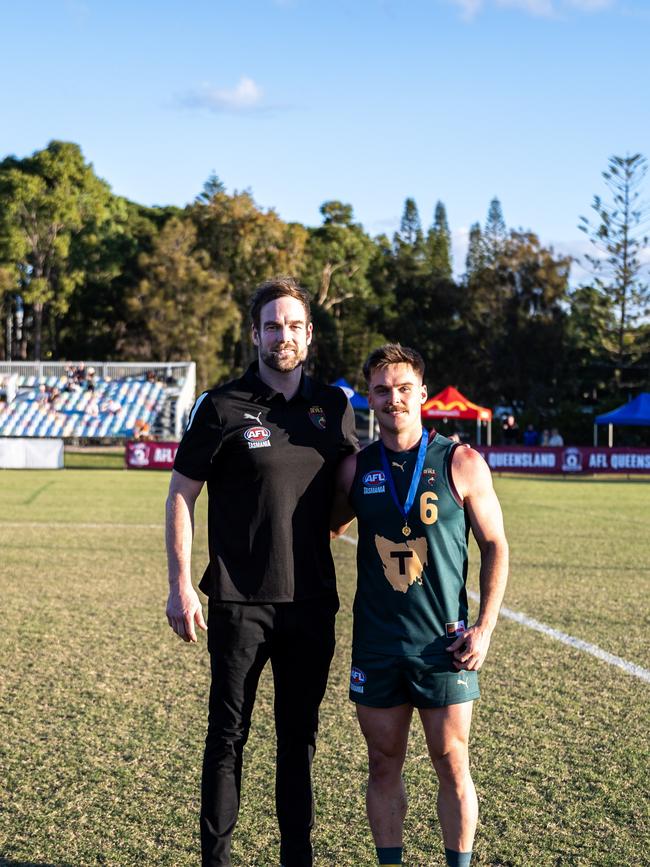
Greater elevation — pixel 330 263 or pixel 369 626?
pixel 330 263

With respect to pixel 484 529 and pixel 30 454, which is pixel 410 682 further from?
pixel 30 454

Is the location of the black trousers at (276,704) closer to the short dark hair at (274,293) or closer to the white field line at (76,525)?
the short dark hair at (274,293)

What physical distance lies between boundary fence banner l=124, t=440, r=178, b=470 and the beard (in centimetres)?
2852

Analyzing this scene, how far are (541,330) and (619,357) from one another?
5.00 meters

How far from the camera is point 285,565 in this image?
381 centimetres

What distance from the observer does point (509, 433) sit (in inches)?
2062

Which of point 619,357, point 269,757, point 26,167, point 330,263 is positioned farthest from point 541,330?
point 269,757

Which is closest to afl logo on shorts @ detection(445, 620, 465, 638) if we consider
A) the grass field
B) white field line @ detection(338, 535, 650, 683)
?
the grass field

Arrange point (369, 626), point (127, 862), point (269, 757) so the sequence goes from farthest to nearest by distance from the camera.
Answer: point (269, 757), point (127, 862), point (369, 626)

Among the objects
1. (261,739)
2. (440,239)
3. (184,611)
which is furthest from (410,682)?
(440,239)

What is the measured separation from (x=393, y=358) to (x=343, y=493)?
538 millimetres

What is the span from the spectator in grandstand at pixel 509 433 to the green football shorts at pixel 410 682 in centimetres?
4565

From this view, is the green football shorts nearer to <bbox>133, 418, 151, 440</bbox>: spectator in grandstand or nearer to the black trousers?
the black trousers

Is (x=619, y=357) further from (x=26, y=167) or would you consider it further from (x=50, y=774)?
(x=50, y=774)
